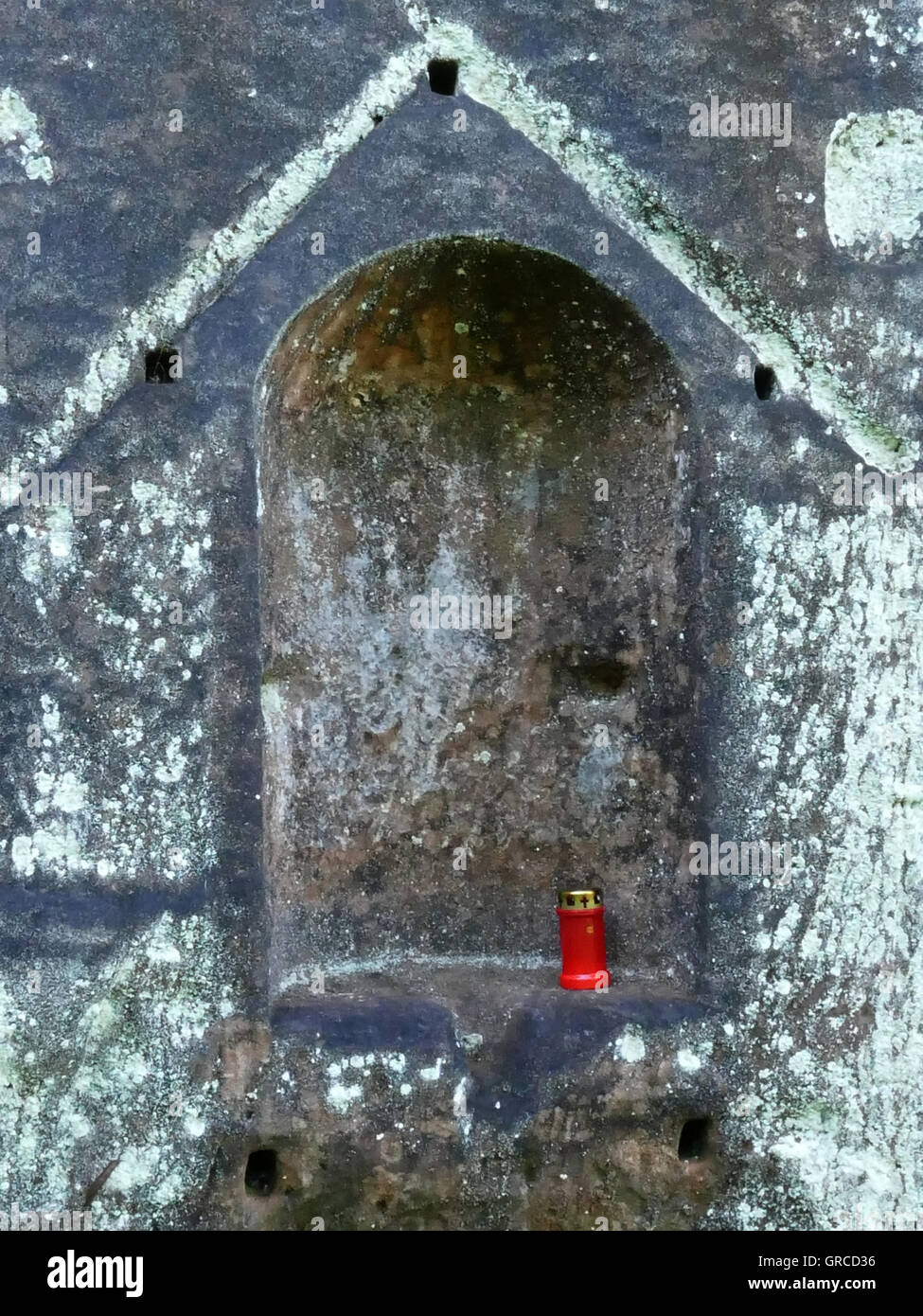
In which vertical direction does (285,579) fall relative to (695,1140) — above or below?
above

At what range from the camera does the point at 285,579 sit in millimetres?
3723

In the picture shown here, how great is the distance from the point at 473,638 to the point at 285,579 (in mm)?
632

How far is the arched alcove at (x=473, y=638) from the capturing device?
12.1ft

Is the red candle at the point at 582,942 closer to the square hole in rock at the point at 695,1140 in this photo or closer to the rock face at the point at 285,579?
the rock face at the point at 285,579

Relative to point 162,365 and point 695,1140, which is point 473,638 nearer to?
point 162,365

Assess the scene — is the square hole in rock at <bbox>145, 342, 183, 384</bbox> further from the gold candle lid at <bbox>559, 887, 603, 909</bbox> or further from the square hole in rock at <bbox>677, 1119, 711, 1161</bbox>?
the square hole in rock at <bbox>677, 1119, 711, 1161</bbox>

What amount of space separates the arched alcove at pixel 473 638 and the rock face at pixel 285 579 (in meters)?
0.05

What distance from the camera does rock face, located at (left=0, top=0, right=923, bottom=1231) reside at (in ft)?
11.3

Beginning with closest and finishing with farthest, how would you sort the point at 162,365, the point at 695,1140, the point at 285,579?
the point at 162,365 → the point at 695,1140 → the point at 285,579

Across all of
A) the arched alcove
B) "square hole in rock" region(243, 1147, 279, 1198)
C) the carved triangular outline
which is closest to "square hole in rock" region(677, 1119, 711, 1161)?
the arched alcove

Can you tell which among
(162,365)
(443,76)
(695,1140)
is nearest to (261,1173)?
(695,1140)

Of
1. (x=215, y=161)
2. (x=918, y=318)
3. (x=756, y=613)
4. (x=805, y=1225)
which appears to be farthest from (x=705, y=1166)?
(x=215, y=161)
